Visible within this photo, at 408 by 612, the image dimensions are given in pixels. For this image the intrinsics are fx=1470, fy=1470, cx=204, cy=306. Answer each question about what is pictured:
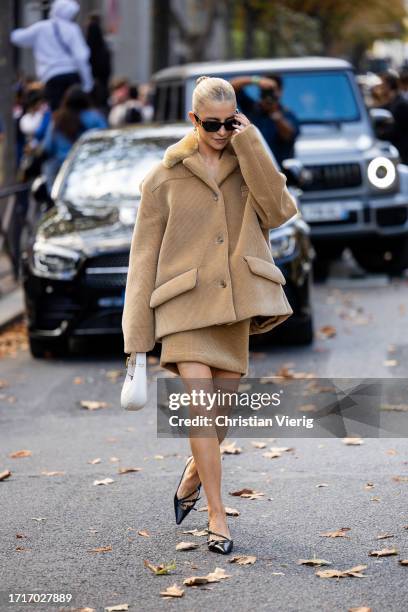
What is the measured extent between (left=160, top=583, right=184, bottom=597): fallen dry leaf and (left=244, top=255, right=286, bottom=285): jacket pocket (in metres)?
1.29

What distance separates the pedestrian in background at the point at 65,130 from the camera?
599 inches

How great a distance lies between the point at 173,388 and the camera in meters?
9.60

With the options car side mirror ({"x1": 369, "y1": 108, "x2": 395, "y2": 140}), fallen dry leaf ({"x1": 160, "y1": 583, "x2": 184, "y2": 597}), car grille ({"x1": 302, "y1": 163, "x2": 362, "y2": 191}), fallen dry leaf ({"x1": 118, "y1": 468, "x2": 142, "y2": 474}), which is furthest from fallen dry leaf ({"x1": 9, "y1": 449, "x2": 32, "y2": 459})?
car side mirror ({"x1": 369, "y1": 108, "x2": 395, "y2": 140})

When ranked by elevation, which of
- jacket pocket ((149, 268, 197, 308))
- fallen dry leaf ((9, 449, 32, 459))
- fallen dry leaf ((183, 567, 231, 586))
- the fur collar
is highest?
the fur collar

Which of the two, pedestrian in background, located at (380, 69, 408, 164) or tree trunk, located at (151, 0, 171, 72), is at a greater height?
pedestrian in background, located at (380, 69, 408, 164)

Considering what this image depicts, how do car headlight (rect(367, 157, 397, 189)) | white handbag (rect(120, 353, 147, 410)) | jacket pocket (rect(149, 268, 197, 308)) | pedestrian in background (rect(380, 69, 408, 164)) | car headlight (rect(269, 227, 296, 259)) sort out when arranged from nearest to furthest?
white handbag (rect(120, 353, 147, 410)) → jacket pocket (rect(149, 268, 197, 308)) → car headlight (rect(367, 157, 397, 189)) → car headlight (rect(269, 227, 296, 259)) → pedestrian in background (rect(380, 69, 408, 164))

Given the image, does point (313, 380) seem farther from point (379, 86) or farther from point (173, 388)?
point (379, 86)

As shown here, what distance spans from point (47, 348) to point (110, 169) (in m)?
1.66

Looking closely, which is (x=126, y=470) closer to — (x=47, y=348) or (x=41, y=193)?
(x=47, y=348)

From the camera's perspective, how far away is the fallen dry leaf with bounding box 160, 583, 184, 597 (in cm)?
518

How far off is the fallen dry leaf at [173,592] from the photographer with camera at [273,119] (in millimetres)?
9218

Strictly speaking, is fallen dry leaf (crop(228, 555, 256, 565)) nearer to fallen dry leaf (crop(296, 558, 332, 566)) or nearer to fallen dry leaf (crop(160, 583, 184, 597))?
fallen dry leaf (crop(296, 558, 332, 566))

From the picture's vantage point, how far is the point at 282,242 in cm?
1098

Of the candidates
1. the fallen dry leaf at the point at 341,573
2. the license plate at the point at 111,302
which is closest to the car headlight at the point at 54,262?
the license plate at the point at 111,302
